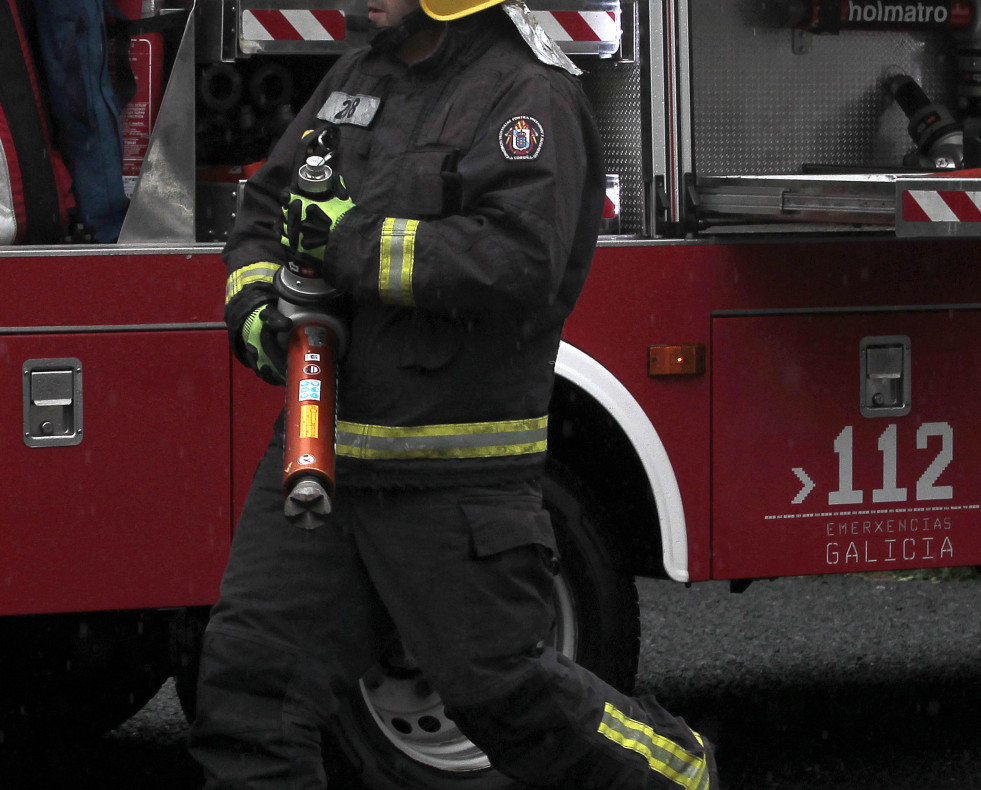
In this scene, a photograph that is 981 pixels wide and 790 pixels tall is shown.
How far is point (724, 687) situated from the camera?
5.52 metres

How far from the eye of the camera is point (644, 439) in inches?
158

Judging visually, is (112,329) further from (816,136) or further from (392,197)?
(816,136)

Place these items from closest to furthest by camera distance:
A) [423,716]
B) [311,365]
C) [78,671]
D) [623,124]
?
[311,365]
[423,716]
[623,124]
[78,671]

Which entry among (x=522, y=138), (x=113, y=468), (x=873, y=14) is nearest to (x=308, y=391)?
(x=522, y=138)

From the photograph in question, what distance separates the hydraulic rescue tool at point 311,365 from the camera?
2711mm

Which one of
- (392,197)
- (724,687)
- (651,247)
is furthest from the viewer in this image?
(724,687)

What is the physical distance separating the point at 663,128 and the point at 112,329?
4.63 ft

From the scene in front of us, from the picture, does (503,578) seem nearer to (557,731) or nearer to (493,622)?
(493,622)

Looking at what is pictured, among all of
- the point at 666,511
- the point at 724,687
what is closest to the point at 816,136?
the point at 666,511

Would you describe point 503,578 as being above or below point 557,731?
above

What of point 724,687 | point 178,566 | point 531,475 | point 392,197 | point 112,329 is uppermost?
point 392,197

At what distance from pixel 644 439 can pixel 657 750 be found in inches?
43.9

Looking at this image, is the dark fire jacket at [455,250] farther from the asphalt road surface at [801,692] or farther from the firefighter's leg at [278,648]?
the asphalt road surface at [801,692]

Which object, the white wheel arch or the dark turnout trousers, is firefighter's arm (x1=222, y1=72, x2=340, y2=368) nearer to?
the dark turnout trousers
